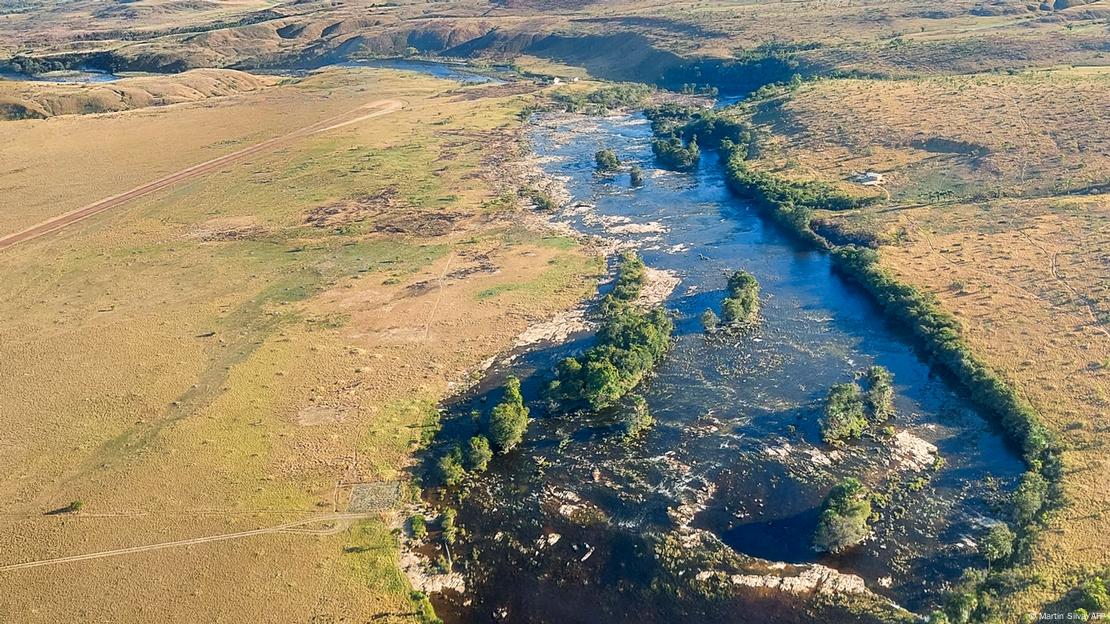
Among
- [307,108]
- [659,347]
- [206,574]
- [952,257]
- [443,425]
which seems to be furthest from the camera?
[307,108]

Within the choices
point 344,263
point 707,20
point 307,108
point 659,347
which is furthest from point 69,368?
point 707,20

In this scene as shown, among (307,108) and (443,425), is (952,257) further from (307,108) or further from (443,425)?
(307,108)

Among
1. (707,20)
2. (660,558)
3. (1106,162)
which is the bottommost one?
(660,558)

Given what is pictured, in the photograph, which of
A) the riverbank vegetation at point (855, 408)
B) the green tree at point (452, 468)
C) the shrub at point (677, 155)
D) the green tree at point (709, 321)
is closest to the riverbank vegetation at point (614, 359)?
the green tree at point (709, 321)

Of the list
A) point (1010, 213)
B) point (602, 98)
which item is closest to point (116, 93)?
point (602, 98)

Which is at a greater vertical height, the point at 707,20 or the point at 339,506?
the point at 707,20

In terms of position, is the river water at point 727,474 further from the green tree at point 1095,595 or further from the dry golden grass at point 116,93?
the dry golden grass at point 116,93
